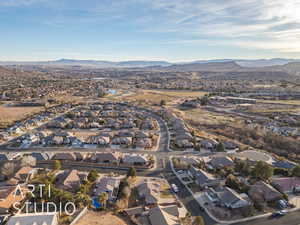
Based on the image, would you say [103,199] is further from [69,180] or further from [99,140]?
→ [99,140]

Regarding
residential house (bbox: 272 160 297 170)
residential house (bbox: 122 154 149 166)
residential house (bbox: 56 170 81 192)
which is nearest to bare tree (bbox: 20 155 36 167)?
residential house (bbox: 56 170 81 192)

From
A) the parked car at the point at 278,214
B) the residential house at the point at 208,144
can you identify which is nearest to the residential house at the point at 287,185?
the parked car at the point at 278,214

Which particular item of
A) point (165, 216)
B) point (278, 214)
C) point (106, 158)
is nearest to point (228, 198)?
point (278, 214)

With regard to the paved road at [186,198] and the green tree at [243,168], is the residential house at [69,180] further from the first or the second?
the green tree at [243,168]

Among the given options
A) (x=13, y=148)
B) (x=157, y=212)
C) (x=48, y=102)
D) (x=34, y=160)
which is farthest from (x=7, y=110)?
(x=157, y=212)

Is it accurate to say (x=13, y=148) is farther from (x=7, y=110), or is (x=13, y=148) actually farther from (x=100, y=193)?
(x=7, y=110)
